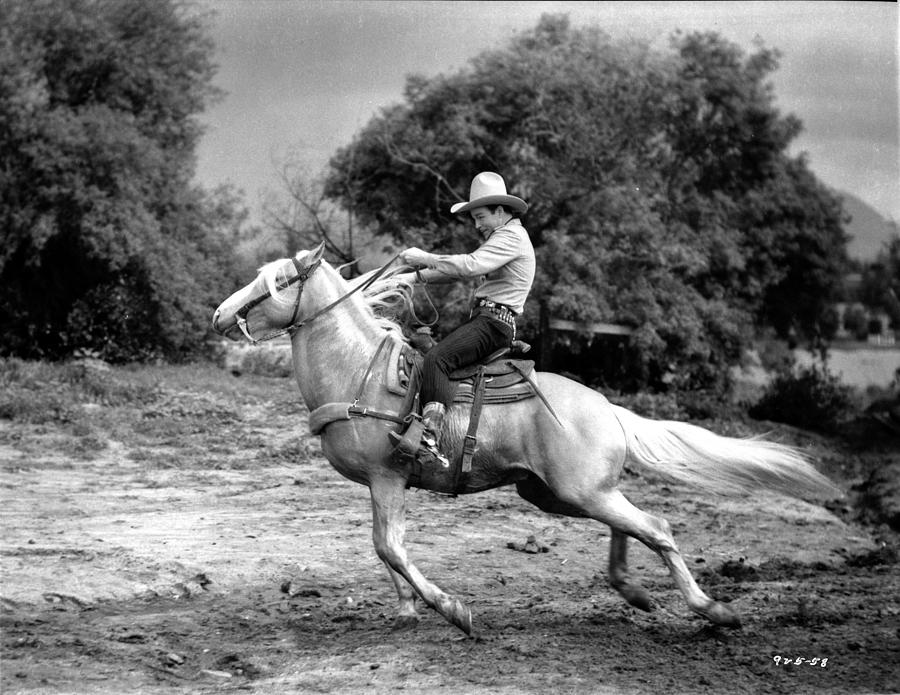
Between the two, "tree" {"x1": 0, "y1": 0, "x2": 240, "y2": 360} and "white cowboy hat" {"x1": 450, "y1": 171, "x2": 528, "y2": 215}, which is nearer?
"white cowboy hat" {"x1": 450, "y1": 171, "x2": 528, "y2": 215}

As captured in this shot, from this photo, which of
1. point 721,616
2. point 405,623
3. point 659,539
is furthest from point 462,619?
point 721,616

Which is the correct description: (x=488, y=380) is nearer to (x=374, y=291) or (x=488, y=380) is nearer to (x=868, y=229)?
(x=374, y=291)

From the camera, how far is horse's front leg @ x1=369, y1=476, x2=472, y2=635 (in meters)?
6.36

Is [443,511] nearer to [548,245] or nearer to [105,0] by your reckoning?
[548,245]

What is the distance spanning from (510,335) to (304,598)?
2553 mm

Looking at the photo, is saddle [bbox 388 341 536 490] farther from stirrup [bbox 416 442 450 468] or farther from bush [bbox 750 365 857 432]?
bush [bbox 750 365 857 432]

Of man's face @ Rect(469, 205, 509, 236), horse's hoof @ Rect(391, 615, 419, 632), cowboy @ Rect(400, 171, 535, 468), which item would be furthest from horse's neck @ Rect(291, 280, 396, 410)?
horse's hoof @ Rect(391, 615, 419, 632)

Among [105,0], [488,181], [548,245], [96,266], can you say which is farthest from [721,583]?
[105,0]

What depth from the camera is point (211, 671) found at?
5.87 meters

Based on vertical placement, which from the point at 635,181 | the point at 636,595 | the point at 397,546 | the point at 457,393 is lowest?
the point at 636,595

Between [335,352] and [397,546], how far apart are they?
129 centimetres

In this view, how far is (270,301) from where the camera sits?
22.4 feet

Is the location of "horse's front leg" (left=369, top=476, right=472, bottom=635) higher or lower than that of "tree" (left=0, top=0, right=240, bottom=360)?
lower

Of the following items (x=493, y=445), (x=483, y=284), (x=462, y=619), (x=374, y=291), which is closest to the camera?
(x=462, y=619)
